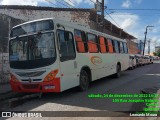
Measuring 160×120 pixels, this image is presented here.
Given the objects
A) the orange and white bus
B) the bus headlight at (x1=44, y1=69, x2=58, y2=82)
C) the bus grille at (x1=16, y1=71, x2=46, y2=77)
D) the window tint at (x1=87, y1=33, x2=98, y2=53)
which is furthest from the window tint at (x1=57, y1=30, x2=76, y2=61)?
the window tint at (x1=87, y1=33, x2=98, y2=53)

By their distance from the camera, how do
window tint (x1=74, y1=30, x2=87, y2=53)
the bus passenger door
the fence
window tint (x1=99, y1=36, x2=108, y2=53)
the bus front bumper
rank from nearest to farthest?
the bus front bumper, the bus passenger door, window tint (x1=74, y1=30, x2=87, y2=53), window tint (x1=99, y1=36, x2=108, y2=53), the fence

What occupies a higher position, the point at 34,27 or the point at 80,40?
the point at 34,27

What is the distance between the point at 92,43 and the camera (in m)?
11.3

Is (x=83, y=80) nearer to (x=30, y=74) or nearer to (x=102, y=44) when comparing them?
(x=30, y=74)

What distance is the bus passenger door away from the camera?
8336 mm

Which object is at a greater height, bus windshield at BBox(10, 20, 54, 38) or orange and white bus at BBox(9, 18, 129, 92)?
bus windshield at BBox(10, 20, 54, 38)

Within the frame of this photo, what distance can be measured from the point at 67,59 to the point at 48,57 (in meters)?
0.85

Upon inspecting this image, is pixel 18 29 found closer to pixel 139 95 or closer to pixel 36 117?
pixel 36 117

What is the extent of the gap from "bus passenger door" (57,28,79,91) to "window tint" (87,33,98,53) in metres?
1.76

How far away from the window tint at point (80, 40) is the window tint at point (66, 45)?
1.53ft

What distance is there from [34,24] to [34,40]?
63 cm

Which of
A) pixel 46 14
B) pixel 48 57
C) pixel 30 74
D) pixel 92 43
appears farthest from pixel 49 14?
pixel 48 57

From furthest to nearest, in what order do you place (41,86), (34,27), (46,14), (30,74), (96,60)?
1. (46,14)
2. (96,60)
3. (34,27)
4. (30,74)
5. (41,86)

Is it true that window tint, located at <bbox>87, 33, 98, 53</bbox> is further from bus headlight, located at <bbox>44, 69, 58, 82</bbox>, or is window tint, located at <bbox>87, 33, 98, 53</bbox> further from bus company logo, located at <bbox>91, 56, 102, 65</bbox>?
bus headlight, located at <bbox>44, 69, 58, 82</bbox>
